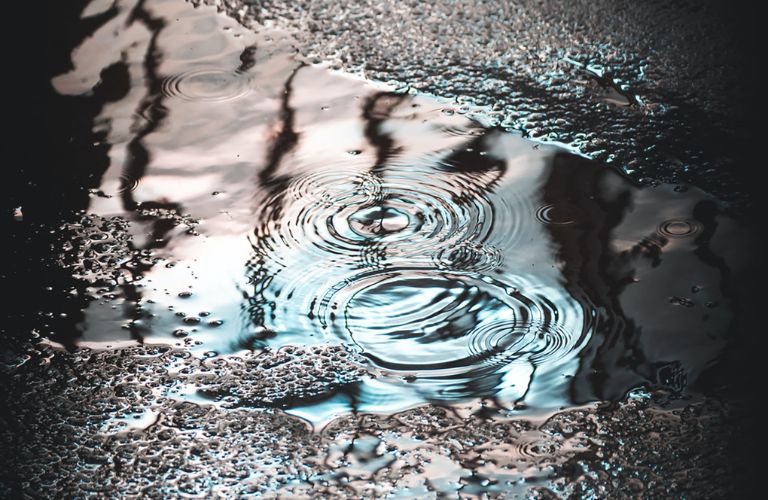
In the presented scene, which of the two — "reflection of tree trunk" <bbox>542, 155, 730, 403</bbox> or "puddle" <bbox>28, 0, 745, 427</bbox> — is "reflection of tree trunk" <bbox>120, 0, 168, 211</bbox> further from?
"reflection of tree trunk" <bbox>542, 155, 730, 403</bbox>

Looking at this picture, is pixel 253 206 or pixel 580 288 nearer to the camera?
pixel 580 288

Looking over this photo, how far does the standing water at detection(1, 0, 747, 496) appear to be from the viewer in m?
1.85

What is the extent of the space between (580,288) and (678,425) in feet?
1.56

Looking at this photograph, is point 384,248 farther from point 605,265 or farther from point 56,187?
point 56,187

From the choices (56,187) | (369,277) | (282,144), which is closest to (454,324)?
(369,277)

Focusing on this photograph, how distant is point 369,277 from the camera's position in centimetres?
223

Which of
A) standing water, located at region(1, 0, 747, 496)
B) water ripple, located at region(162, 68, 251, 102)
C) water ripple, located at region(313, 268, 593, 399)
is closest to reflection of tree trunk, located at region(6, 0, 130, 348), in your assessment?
standing water, located at region(1, 0, 747, 496)

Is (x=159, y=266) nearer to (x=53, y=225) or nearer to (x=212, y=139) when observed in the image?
(x=53, y=225)

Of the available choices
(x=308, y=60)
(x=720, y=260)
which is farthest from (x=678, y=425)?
(x=308, y=60)

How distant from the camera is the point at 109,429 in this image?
1828mm

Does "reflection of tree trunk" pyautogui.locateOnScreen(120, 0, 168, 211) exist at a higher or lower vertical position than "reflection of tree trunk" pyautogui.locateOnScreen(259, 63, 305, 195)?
lower

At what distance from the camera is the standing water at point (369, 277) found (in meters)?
1.85

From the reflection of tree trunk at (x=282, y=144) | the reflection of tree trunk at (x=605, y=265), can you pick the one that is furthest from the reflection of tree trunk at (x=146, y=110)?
the reflection of tree trunk at (x=605, y=265)

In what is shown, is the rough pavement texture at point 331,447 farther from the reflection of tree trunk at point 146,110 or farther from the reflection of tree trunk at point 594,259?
the reflection of tree trunk at point 146,110
